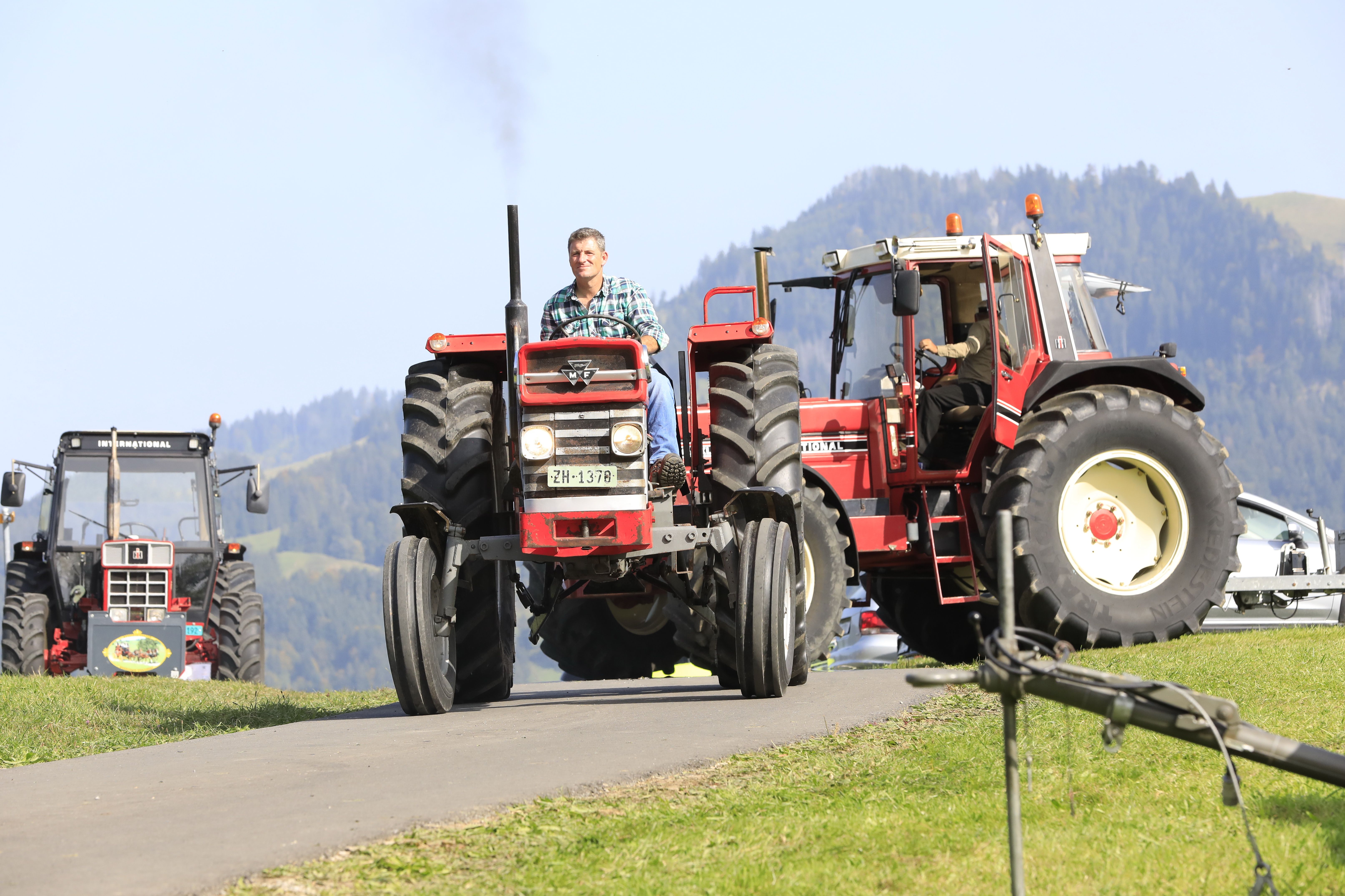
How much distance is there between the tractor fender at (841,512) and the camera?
11242 mm

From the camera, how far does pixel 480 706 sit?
9.27m

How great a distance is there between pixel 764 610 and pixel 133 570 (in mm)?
12887

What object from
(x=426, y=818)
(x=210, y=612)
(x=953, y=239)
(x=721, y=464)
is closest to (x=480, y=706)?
(x=721, y=464)

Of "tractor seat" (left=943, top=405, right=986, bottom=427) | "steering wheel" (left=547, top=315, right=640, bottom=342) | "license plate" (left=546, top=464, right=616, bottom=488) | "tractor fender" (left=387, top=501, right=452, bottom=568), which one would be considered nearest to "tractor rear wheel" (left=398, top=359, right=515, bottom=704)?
"tractor fender" (left=387, top=501, right=452, bottom=568)

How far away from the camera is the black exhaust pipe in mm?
8375

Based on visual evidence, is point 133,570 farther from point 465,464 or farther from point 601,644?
point 465,464

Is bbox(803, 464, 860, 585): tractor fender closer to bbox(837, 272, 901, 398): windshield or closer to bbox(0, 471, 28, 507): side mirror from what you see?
bbox(837, 272, 901, 398): windshield

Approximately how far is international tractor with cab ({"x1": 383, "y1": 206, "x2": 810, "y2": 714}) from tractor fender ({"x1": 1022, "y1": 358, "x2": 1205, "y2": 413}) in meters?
2.81

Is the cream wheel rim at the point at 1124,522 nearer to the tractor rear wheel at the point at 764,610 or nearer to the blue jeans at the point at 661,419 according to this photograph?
the tractor rear wheel at the point at 764,610

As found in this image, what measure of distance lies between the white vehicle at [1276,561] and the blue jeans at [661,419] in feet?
28.3

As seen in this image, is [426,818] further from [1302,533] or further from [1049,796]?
[1302,533]

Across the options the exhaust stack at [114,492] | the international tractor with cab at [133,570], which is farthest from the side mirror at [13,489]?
the exhaust stack at [114,492]

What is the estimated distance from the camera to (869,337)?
12.4 meters

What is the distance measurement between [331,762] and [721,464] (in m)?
3.41
